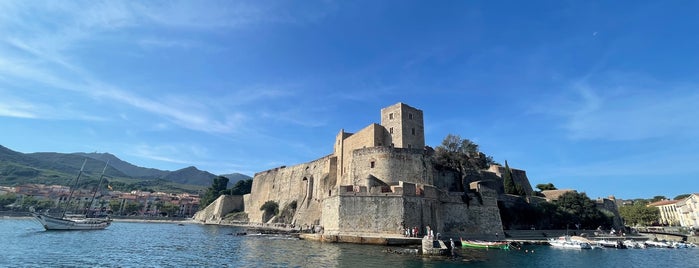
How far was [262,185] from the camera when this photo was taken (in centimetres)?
5856

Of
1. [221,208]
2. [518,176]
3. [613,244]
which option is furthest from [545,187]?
[221,208]

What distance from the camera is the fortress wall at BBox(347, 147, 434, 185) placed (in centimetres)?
2915

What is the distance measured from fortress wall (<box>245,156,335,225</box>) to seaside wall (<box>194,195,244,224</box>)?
130 inches

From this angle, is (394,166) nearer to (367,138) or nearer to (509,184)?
(367,138)

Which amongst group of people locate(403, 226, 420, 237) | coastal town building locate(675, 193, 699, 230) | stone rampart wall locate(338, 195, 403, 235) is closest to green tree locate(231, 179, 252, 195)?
stone rampart wall locate(338, 195, 403, 235)

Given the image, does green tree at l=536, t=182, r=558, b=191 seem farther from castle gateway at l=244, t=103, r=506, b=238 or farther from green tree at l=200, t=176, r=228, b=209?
green tree at l=200, t=176, r=228, b=209

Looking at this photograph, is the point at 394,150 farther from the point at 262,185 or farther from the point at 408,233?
the point at 262,185

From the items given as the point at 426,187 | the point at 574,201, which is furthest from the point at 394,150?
the point at 574,201

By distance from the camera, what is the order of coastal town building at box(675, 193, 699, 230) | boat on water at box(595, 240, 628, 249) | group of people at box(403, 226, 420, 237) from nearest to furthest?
group of people at box(403, 226, 420, 237), boat on water at box(595, 240, 628, 249), coastal town building at box(675, 193, 699, 230)

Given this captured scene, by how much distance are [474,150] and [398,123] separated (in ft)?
32.2

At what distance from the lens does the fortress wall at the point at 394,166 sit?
2915 centimetres

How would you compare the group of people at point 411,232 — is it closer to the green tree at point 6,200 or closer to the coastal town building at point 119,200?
the coastal town building at point 119,200

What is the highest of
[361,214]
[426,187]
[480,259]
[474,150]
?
[474,150]

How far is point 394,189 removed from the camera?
24.5 metres
